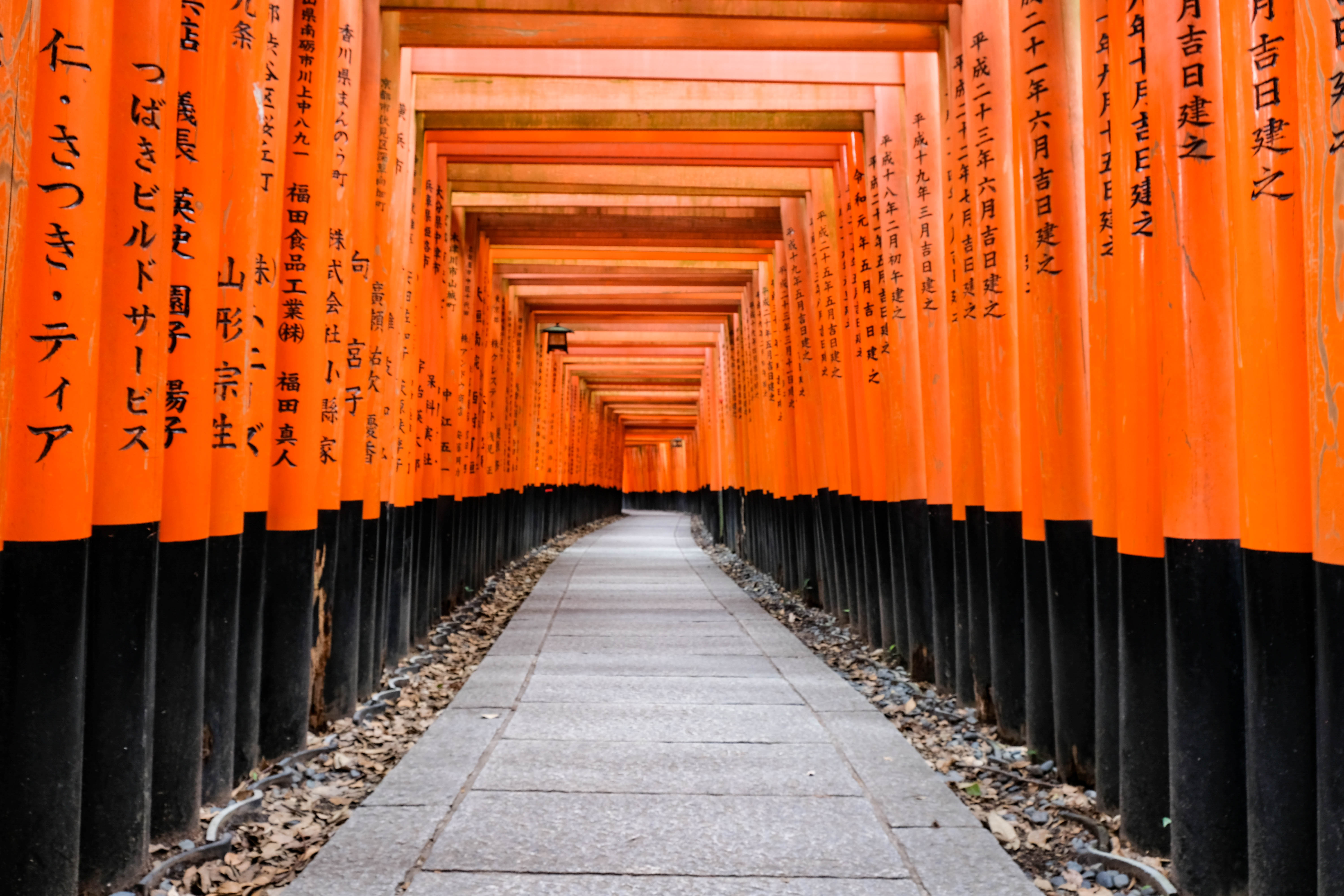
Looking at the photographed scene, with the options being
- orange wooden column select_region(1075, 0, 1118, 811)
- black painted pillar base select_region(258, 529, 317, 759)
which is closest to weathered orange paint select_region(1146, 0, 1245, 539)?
orange wooden column select_region(1075, 0, 1118, 811)

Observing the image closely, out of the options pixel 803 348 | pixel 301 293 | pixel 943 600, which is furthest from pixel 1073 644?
pixel 803 348

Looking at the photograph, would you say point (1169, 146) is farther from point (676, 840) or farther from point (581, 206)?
point (581, 206)

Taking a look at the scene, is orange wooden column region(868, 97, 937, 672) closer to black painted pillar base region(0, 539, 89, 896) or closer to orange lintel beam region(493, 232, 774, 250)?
black painted pillar base region(0, 539, 89, 896)

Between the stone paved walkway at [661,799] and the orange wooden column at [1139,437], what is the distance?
569 mm

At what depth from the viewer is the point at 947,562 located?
5.65 m

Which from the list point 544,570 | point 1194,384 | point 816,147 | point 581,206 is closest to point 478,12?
point 816,147

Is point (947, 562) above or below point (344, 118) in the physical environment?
below

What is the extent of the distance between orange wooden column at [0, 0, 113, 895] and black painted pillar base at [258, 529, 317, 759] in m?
1.73

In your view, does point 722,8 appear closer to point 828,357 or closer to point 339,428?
point 339,428

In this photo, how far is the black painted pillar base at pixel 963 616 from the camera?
16.9ft

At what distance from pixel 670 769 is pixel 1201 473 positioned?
2.32m

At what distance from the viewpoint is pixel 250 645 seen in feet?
12.8

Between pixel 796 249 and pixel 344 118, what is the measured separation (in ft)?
19.8

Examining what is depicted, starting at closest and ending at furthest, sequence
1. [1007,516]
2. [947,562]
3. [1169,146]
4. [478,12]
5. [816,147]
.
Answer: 1. [1169,146]
2. [1007,516]
3. [947,562]
4. [478,12]
5. [816,147]
